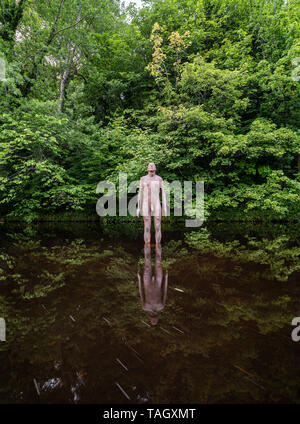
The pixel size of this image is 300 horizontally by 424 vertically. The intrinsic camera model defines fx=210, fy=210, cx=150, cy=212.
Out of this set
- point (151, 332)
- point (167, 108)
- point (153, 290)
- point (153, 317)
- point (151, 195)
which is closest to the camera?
point (151, 332)

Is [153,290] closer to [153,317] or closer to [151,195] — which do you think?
[153,317]

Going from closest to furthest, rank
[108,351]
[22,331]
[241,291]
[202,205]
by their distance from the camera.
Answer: [108,351] → [22,331] → [241,291] → [202,205]

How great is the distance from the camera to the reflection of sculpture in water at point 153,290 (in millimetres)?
2062

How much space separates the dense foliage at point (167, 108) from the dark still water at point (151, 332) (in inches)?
237

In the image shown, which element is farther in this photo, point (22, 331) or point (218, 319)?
point (218, 319)

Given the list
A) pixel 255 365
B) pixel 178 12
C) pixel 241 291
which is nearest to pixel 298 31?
pixel 178 12

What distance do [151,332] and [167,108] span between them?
10.7 metres

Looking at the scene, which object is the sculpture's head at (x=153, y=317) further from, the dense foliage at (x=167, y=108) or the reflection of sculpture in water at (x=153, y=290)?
the dense foliage at (x=167, y=108)

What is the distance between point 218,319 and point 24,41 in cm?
1412

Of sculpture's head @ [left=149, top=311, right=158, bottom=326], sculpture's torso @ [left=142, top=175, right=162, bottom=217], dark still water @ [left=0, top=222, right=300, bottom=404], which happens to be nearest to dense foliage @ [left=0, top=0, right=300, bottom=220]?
sculpture's torso @ [left=142, top=175, right=162, bottom=217]

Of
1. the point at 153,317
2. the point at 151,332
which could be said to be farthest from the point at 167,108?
the point at 151,332

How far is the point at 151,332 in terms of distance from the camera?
1.67 meters
